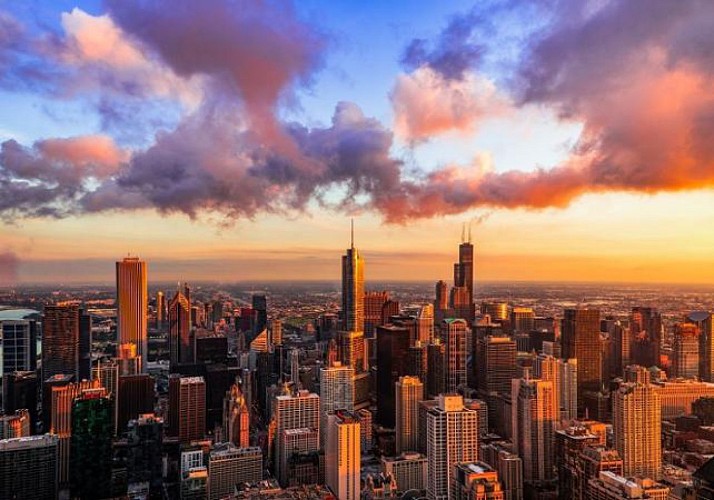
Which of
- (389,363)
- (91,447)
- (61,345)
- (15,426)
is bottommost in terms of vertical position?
(91,447)

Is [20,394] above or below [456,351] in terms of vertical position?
below

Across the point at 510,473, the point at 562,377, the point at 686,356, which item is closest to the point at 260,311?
the point at 562,377

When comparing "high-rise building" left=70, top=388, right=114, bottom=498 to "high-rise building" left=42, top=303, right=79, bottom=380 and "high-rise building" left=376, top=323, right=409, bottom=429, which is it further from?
"high-rise building" left=376, top=323, right=409, bottom=429

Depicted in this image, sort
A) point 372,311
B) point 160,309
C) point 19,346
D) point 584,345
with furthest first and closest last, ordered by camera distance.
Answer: point 372,311, point 160,309, point 584,345, point 19,346

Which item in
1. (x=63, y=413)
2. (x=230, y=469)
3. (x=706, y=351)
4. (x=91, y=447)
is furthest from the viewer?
(x=706, y=351)

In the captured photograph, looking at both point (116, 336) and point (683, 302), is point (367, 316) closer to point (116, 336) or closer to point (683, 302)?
point (116, 336)

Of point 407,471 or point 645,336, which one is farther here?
point 645,336

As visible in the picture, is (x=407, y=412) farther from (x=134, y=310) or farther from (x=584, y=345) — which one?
(x=134, y=310)
